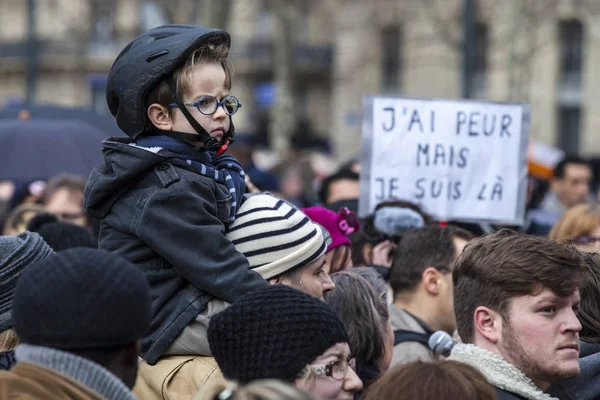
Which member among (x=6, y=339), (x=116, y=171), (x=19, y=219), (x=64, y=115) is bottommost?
(x=19, y=219)

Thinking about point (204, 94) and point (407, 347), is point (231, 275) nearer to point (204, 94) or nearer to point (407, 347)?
point (204, 94)

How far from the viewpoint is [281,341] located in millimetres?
3350

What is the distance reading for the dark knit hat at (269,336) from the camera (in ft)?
11.0

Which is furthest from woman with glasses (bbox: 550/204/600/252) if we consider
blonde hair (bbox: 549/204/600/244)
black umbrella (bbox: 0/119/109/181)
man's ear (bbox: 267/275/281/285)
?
black umbrella (bbox: 0/119/109/181)

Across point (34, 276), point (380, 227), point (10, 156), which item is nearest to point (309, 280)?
point (34, 276)

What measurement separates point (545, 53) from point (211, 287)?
35.6 metres

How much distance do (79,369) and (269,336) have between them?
614 millimetres

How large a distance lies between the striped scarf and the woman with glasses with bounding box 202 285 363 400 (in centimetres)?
54

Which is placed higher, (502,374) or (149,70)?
(149,70)

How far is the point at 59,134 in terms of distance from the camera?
9.88 meters

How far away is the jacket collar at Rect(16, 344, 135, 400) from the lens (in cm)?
294

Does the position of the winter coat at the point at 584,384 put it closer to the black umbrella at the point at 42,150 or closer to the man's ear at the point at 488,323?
the man's ear at the point at 488,323

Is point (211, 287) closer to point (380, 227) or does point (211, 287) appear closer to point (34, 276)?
point (34, 276)

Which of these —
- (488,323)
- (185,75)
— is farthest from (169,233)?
(488,323)
